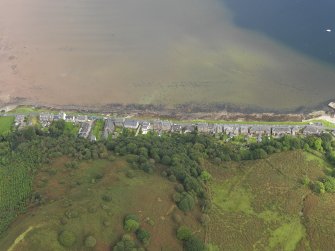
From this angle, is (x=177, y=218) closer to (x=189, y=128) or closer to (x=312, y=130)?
(x=189, y=128)

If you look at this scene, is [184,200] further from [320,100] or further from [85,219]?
[320,100]

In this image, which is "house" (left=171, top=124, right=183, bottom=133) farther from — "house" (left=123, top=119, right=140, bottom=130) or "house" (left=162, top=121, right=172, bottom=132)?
"house" (left=123, top=119, right=140, bottom=130)

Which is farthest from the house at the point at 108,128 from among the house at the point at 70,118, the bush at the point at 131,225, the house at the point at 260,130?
the bush at the point at 131,225

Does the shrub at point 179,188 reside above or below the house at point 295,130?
below

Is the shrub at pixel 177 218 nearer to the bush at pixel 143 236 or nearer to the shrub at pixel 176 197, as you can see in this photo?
Result: the shrub at pixel 176 197

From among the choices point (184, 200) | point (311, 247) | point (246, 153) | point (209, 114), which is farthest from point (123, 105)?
point (311, 247)

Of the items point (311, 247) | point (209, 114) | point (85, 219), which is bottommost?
point (311, 247)
